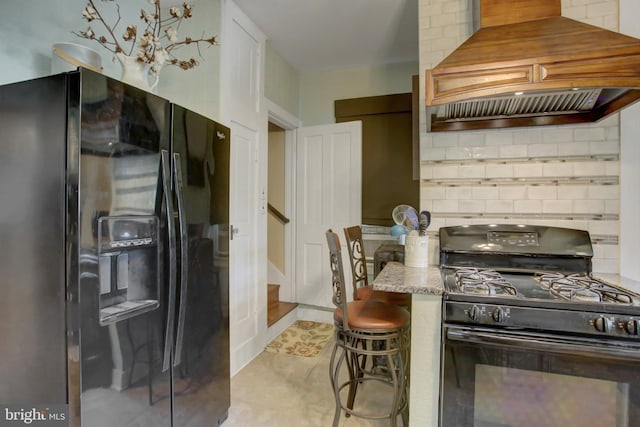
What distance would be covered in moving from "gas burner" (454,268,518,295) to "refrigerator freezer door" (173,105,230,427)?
4.08 ft

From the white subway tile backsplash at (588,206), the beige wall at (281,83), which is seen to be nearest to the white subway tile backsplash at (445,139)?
the white subway tile backsplash at (588,206)

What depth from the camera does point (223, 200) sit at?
6.04 ft

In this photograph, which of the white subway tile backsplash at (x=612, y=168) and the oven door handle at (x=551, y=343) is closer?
the oven door handle at (x=551, y=343)

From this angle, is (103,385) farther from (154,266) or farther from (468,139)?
(468,139)

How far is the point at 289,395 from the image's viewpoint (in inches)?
85.6

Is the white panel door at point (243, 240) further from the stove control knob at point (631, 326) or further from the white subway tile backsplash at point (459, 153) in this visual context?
the stove control knob at point (631, 326)

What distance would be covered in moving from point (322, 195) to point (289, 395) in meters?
1.97

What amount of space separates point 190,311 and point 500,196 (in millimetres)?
1794

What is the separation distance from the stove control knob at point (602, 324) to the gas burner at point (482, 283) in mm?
254

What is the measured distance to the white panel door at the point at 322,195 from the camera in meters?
3.36

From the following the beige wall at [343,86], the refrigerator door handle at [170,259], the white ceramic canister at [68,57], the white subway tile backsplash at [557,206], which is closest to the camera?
the refrigerator door handle at [170,259]

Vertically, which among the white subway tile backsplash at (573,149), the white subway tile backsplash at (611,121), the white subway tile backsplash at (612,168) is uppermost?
the white subway tile backsplash at (611,121)

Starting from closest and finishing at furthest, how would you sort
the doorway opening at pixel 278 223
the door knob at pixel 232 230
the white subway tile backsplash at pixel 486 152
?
the white subway tile backsplash at pixel 486 152
the door knob at pixel 232 230
the doorway opening at pixel 278 223

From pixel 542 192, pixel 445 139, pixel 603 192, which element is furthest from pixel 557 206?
pixel 445 139
